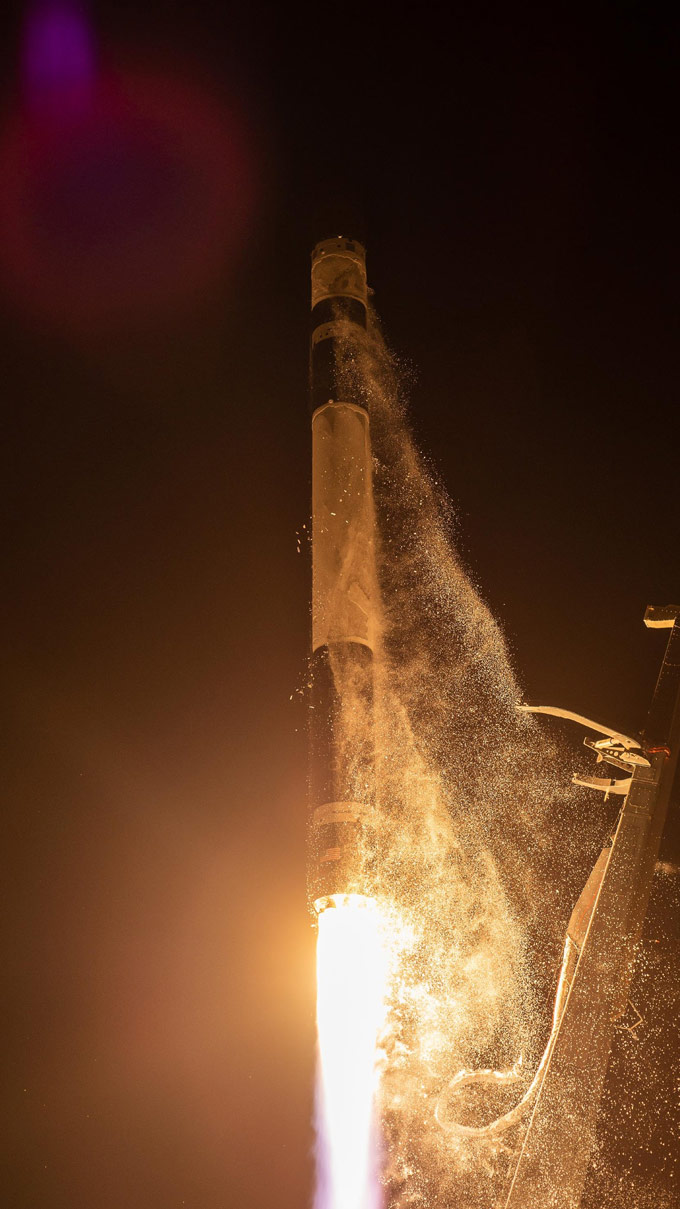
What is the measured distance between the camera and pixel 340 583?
13.8 ft

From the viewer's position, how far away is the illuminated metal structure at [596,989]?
3.46 m

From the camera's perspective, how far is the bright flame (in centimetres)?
398

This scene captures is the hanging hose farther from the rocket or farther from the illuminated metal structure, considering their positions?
the rocket

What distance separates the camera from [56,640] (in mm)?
4934

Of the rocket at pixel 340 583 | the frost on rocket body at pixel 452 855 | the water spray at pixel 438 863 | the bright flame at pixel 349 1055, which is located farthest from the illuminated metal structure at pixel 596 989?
the rocket at pixel 340 583

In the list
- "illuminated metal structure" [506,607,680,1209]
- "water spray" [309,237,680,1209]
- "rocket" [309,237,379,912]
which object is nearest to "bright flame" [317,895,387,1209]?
"water spray" [309,237,680,1209]

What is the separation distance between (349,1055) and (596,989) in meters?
1.15

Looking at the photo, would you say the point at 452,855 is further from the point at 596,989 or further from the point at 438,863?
the point at 596,989

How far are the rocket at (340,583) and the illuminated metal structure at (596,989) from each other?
3.00 ft

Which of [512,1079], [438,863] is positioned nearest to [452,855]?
[438,863]

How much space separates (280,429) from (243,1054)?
302 cm

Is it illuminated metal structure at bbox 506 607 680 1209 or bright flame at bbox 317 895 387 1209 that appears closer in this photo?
illuminated metal structure at bbox 506 607 680 1209

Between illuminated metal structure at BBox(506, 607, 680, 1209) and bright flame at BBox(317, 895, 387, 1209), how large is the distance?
76cm

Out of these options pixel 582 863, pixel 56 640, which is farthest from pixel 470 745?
pixel 56 640
